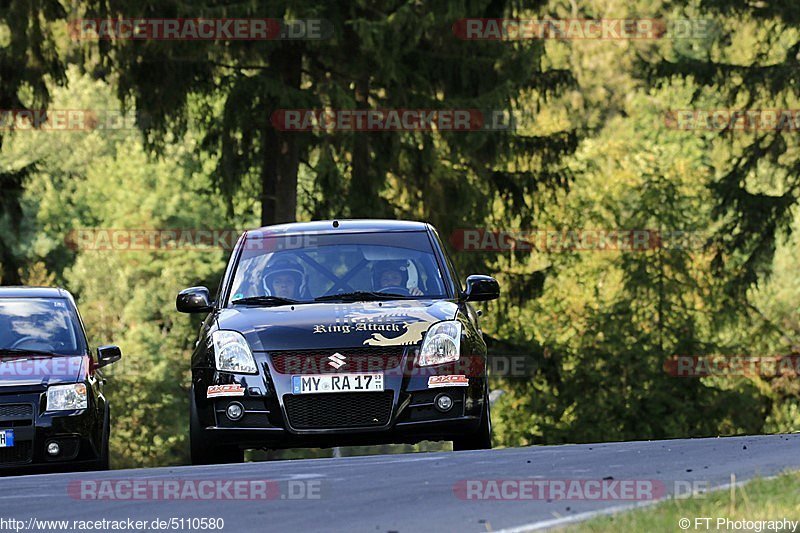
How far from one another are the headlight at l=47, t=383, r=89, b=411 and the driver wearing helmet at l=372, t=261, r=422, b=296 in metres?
2.67

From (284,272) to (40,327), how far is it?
2575mm

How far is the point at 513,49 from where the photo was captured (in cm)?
2902

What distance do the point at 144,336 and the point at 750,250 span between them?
118 ft

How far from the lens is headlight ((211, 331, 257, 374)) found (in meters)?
12.2

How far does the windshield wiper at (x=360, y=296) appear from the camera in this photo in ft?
43.0

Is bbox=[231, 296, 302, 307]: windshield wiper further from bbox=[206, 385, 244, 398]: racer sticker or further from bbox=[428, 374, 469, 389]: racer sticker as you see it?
bbox=[428, 374, 469, 389]: racer sticker

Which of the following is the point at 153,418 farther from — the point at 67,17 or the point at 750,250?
the point at 67,17

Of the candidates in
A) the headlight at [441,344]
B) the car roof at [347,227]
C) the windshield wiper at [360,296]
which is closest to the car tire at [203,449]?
the windshield wiper at [360,296]

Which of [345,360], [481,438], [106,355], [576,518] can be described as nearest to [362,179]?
[106,355]

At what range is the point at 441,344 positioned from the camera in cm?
1238

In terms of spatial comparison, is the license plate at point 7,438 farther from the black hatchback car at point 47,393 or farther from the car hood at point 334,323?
the car hood at point 334,323

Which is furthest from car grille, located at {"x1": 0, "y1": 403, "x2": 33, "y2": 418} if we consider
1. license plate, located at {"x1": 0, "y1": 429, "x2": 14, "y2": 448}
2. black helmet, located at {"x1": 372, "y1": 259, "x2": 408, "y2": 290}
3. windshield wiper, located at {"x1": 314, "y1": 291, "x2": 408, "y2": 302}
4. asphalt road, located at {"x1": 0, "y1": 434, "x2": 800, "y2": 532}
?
black helmet, located at {"x1": 372, "y1": 259, "x2": 408, "y2": 290}

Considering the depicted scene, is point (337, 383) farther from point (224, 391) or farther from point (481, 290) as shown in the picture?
point (481, 290)

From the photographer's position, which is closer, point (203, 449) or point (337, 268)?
point (203, 449)
